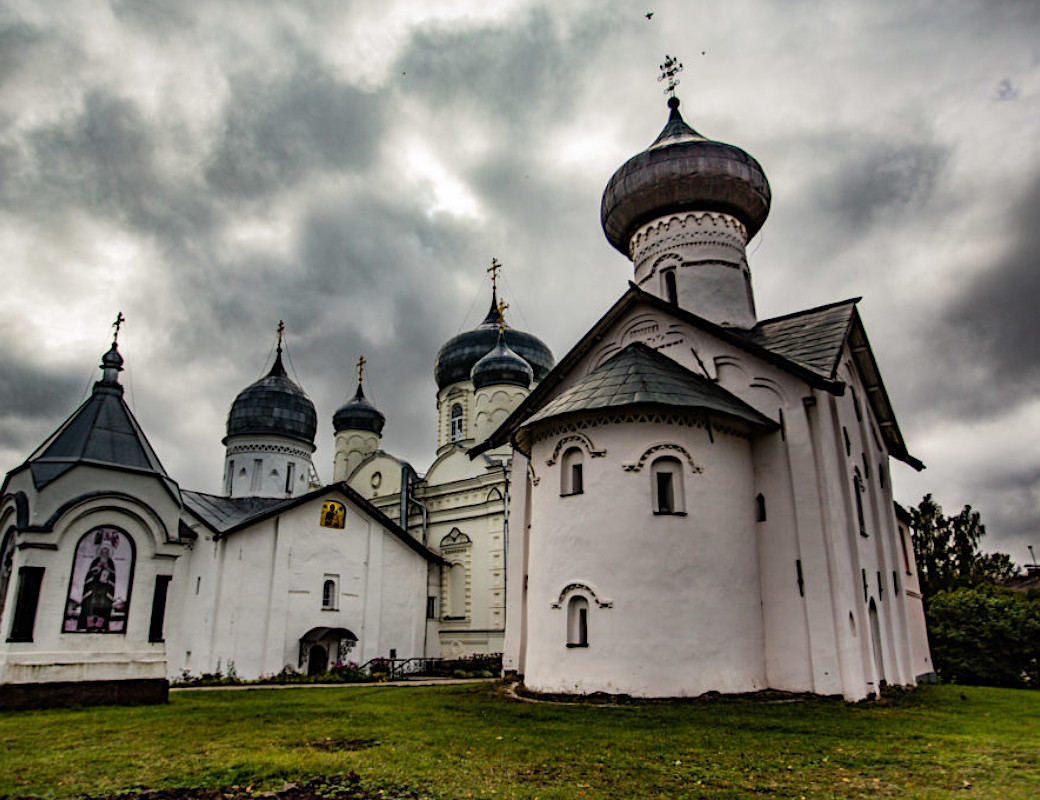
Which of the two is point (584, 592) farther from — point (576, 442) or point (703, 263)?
point (703, 263)

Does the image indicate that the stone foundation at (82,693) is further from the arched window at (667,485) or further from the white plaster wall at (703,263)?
the white plaster wall at (703,263)

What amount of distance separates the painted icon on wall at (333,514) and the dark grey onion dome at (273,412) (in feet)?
27.4

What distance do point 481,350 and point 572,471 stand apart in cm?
1848

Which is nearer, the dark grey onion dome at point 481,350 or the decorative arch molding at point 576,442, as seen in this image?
the decorative arch molding at point 576,442

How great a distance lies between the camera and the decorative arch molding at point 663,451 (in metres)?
11.6

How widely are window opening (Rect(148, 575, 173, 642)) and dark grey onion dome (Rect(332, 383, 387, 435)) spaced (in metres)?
23.0

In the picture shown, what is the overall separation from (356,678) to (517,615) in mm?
5171

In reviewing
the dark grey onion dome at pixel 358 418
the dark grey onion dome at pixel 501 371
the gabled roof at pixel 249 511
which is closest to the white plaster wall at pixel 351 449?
the dark grey onion dome at pixel 358 418

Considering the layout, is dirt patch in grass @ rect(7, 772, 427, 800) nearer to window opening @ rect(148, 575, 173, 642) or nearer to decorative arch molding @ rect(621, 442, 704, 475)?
window opening @ rect(148, 575, 173, 642)

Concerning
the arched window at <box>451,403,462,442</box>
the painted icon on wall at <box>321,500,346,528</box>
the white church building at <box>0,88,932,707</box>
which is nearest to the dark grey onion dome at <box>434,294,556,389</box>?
the arched window at <box>451,403,462,442</box>

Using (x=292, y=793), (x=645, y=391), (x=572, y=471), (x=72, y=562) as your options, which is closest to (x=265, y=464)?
(x=72, y=562)

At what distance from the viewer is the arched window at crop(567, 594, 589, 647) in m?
11.3

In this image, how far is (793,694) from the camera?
11.2 m

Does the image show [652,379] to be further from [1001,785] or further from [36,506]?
[36,506]
